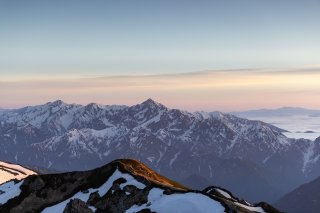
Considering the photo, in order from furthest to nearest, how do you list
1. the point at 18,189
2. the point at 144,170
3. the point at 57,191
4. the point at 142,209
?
the point at 144,170, the point at 18,189, the point at 57,191, the point at 142,209

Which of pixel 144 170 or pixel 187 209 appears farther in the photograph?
pixel 144 170

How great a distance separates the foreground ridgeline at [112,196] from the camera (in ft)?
333

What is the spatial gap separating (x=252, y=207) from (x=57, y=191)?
56.7 meters

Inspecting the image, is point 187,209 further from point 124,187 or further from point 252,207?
point 252,207

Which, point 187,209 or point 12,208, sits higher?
point 187,209

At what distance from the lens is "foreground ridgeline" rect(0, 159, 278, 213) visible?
101 meters

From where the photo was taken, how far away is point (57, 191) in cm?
14062

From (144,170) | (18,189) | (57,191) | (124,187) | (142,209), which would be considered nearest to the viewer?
(142,209)

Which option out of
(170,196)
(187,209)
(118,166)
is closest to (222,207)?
(187,209)

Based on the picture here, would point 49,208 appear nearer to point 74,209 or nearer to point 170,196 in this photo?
point 74,209

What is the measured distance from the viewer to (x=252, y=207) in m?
130

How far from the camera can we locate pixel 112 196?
386 feet

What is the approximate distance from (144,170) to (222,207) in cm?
6593

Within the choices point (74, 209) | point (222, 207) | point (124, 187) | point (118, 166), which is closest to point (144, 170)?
point (118, 166)
